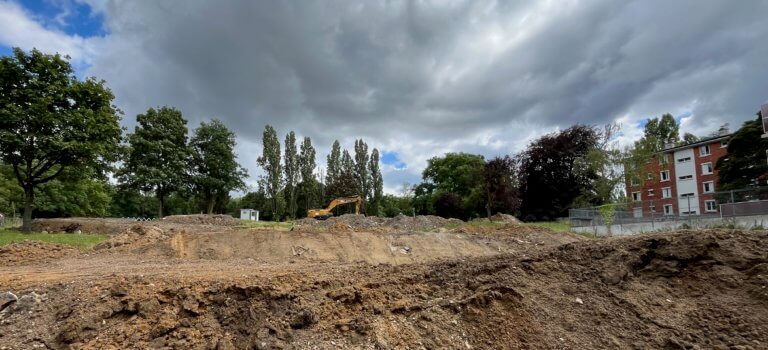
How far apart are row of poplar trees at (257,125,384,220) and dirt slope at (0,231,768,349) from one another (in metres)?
35.6

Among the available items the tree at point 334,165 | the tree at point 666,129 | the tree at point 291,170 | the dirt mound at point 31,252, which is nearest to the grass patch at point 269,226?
the dirt mound at point 31,252

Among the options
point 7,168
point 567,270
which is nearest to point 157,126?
point 7,168

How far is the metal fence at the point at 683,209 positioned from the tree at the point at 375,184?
107 feet

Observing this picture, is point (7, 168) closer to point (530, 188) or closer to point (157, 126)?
point (157, 126)

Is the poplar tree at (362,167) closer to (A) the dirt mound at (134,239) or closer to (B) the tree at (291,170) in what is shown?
(B) the tree at (291,170)

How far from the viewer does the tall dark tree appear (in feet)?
114

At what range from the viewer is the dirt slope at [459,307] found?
3.91 meters

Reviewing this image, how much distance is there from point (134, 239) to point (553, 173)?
33.6 m

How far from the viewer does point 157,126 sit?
32531 millimetres

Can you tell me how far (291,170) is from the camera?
149 ft

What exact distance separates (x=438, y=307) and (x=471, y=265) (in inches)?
55.0

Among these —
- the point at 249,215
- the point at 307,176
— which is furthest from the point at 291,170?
the point at 249,215

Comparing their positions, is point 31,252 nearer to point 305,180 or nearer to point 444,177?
point 305,180

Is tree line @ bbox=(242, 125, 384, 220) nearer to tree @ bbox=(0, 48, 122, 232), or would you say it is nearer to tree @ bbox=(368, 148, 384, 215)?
tree @ bbox=(368, 148, 384, 215)
